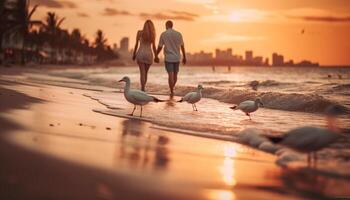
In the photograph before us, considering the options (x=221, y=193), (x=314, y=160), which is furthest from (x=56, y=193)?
(x=314, y=160)

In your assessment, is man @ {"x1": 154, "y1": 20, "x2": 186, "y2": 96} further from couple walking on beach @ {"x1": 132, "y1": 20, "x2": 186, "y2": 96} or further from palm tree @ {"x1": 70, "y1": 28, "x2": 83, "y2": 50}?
palm tree @ {"x1": 70, "y1": 28, "x2": 83, "y2": 50}

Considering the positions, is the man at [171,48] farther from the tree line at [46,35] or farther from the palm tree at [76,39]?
the palm tree at [76,39]

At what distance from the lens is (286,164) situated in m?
4.93

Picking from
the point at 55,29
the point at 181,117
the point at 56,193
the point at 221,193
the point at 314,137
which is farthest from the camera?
the point at 55,29

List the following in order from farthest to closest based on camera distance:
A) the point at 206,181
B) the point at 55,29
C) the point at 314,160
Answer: the point at 55,29, the point at 314,160, the point at 206,181

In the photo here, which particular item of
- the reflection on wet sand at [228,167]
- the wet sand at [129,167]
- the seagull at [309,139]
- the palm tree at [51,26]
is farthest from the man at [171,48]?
the palm tree at [51,26]

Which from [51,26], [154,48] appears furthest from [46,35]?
[154,48]

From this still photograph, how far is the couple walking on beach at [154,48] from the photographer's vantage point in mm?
13406

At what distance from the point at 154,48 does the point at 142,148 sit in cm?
852

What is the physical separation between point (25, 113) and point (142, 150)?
3.08 meters

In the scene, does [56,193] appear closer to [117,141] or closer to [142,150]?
[142,150]

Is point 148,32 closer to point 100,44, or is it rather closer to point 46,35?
point 46,35

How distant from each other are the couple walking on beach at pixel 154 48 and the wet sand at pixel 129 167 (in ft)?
22.9

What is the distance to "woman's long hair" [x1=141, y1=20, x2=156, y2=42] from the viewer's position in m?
13.2
